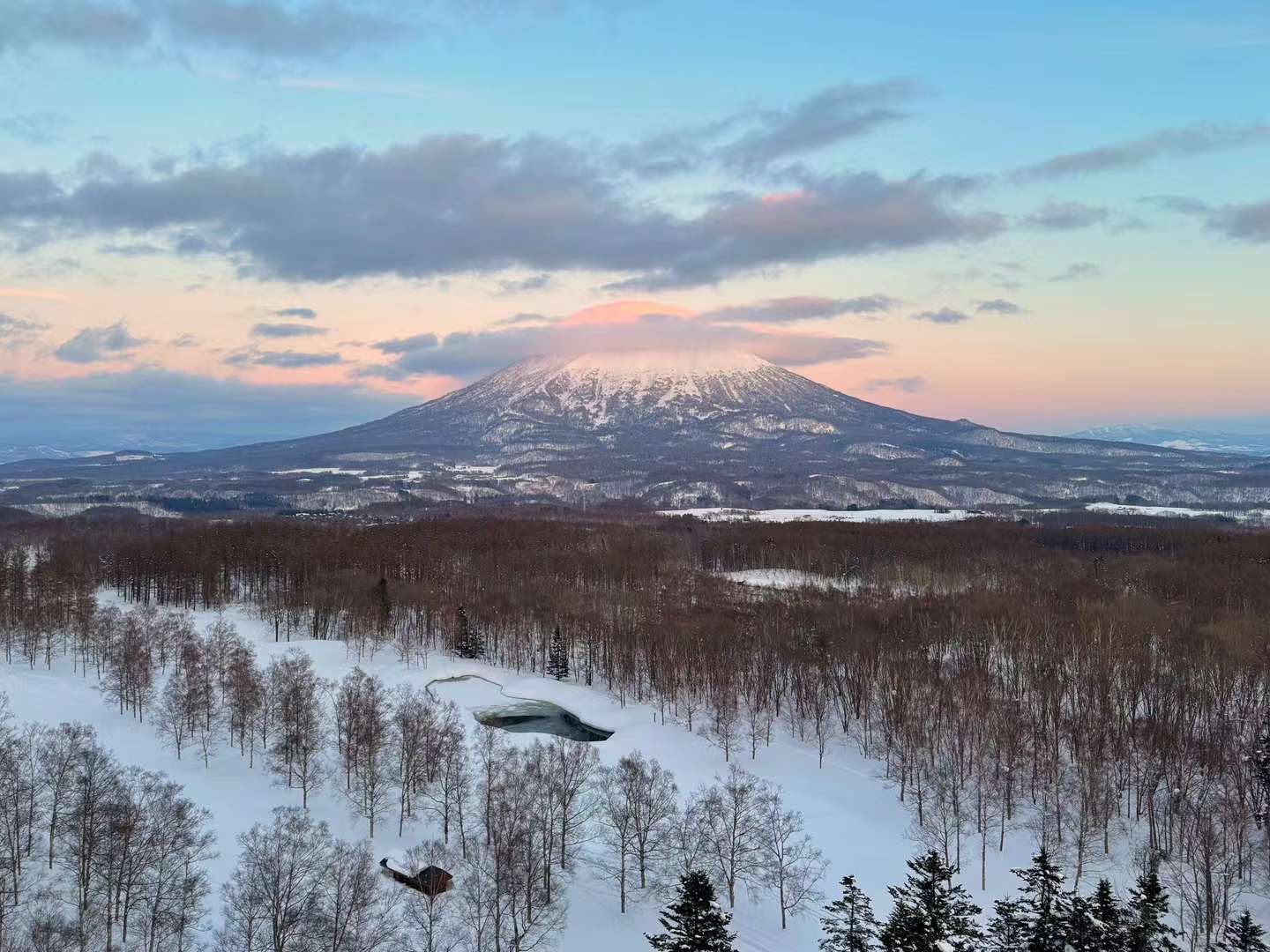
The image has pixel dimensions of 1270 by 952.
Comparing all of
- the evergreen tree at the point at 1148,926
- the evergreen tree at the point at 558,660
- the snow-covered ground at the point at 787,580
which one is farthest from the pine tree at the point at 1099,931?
the snow-covered ground at the point at 787,580

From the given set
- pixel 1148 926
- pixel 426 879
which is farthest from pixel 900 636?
pixel 426 879

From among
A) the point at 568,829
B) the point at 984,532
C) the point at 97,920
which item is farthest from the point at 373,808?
the point at 984,532

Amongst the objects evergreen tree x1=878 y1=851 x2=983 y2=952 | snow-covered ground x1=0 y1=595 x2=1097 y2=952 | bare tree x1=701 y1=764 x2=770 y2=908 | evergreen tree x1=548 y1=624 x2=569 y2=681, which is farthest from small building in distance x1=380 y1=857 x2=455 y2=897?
evergreen tree x1=548 y1=624 x2=569 y2=681

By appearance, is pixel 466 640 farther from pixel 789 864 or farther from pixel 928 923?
pixel 928 923

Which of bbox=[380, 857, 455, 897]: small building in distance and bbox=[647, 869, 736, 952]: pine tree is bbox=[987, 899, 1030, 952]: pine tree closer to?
bbox=[647, 869, 736, 952]: pine tree

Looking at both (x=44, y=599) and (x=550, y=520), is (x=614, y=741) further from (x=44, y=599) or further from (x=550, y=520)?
(x=550, y=520)

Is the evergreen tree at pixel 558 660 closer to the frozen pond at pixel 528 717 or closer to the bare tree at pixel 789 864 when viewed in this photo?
the frozen pond at pixel 528 717
